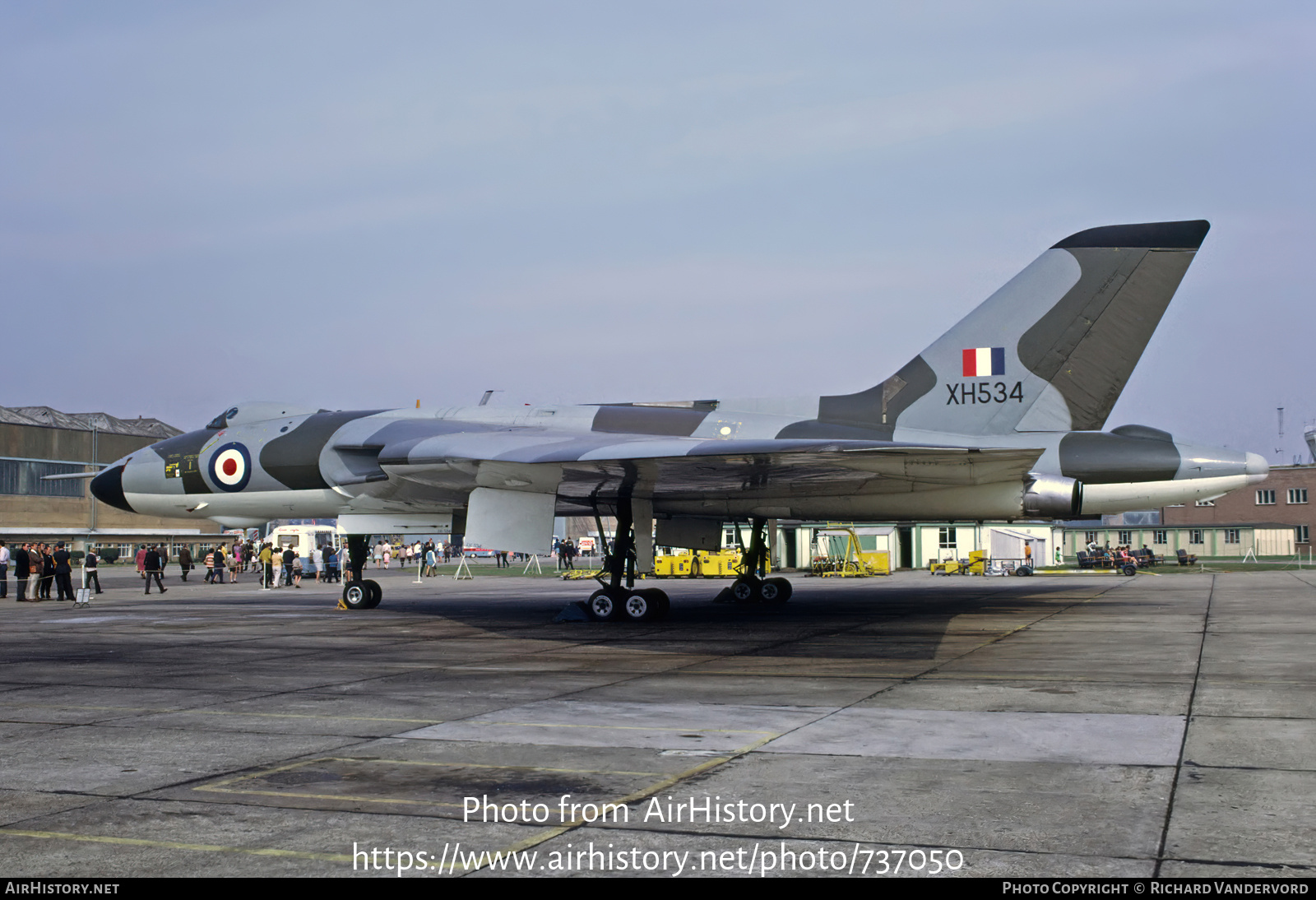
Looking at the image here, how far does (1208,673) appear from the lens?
9.83 metres

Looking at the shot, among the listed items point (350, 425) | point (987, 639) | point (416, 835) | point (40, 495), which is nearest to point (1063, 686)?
point (987, 639)

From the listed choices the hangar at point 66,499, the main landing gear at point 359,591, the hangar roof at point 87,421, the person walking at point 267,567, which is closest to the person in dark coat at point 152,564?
the person walking at point 267,567

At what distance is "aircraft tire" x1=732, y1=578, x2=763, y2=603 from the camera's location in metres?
21.5

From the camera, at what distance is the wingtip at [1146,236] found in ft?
49.1

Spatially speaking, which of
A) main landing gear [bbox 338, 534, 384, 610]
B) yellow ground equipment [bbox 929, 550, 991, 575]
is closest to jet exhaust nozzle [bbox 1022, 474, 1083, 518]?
main landing gear [bbox 338, 534, 384, 610]

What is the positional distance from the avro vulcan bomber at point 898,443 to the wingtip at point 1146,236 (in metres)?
0.02

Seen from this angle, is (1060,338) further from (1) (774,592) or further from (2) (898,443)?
(1) (774,592)

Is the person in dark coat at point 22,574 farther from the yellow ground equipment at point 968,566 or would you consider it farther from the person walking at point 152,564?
the yellow ground equipment at point 968,566

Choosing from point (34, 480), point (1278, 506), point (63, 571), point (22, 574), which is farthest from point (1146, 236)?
point (1278, 506)

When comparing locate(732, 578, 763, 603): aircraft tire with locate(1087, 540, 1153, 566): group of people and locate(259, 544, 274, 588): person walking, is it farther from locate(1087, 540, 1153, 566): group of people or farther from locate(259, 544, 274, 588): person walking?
locate(1087, 540, 1153, 566): group of people

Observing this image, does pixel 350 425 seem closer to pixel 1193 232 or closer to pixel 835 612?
pixel 835 612

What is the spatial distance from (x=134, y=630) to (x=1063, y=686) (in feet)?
46.9

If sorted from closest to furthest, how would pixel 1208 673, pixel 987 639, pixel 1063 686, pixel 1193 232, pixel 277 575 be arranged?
1. pixel 1063 686
2. pixel 1208 673
3. pixel 987 639
4. pixel 1193 232
5. pixel 277 575

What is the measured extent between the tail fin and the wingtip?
12 millimetres
